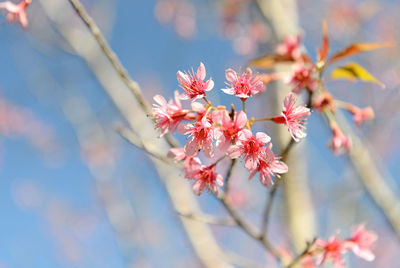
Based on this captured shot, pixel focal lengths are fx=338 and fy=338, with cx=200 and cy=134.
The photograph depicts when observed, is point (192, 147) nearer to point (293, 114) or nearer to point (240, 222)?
point (293, 114)

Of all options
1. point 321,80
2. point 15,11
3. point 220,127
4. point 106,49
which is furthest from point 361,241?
point 15,11

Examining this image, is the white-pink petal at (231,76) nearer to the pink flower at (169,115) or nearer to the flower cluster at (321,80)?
the pink flower at (169,115)

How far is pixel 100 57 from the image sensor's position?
156 inches

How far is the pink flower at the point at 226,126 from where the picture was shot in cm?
97

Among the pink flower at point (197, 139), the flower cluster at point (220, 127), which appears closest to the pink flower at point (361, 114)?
the flower cluster at point (220, 127)

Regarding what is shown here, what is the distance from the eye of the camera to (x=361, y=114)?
63.8 inches

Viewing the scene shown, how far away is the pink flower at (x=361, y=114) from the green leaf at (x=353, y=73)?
0.56 feet

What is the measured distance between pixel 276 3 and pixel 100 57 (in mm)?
2071

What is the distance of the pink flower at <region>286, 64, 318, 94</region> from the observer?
57.2 inches

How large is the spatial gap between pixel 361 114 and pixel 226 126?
949 mm

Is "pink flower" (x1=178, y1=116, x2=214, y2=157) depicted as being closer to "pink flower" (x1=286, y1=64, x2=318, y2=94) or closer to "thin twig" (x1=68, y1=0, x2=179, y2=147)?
"thin twig" (x1=68, y1=0, x2=179, y2=147)

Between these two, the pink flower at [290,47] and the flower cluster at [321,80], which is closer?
the flower cluster at [321,80]

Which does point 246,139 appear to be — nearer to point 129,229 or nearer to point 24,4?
point 24,4

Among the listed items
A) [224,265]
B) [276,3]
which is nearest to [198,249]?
[224,265]
